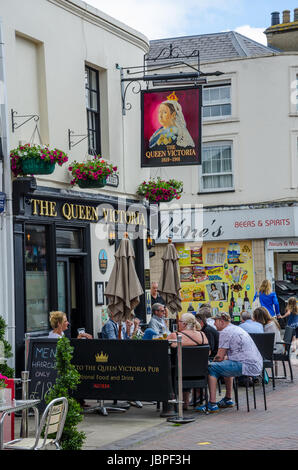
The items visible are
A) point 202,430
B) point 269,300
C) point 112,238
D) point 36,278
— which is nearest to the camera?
point 202,430

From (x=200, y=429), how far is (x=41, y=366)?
102 inches

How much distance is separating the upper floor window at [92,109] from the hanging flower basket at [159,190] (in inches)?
57.0

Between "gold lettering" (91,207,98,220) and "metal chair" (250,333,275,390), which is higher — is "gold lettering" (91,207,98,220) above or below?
above

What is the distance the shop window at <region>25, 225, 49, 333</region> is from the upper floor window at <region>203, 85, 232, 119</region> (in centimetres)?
1442

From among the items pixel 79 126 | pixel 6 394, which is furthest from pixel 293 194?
pixel 6 394

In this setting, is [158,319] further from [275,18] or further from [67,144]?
[275,18]

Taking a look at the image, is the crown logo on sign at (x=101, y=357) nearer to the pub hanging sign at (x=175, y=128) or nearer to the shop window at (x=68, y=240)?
the shop window at (x=68, y=240)

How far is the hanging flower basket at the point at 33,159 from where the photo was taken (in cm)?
1275

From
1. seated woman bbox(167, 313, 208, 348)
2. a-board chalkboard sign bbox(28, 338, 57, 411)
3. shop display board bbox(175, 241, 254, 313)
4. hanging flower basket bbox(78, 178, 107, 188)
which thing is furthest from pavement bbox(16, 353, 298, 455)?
shop display board bbox(175, 241, 254, 313)

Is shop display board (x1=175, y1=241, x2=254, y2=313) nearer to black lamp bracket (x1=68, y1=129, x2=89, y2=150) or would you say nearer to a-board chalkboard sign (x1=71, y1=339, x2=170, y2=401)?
black lamp bracket (x1=68, y1=129, x2=89, y2=150)

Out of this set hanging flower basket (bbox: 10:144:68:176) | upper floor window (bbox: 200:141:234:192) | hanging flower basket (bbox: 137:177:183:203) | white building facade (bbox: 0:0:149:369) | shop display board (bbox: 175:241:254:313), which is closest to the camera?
hanging flower basket (bbox: 10:144:68:176)

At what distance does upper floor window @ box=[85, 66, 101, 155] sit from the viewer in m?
16.0

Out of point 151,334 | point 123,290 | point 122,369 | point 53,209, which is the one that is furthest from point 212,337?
point 53,209

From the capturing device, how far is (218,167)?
27.6 meters
